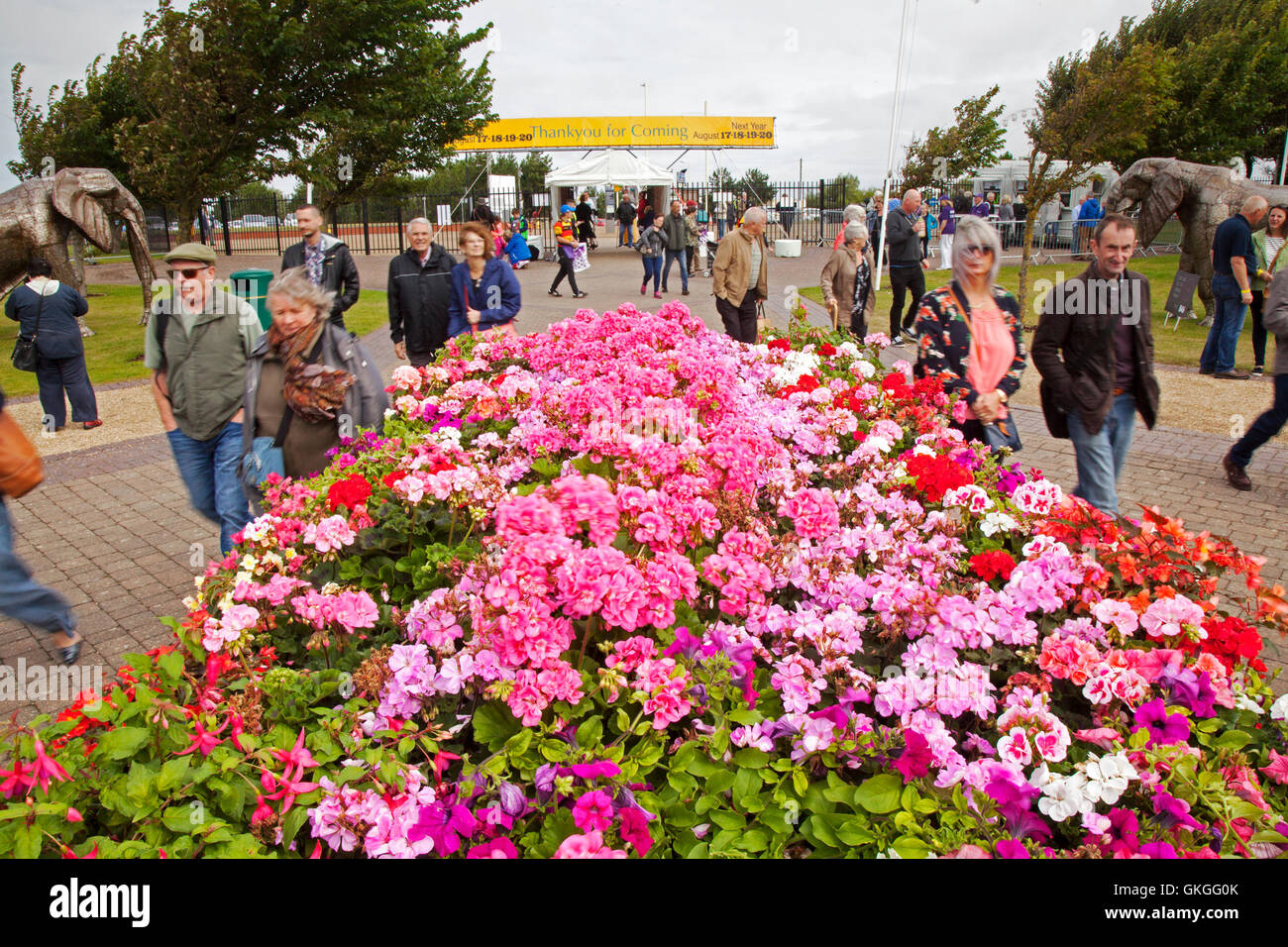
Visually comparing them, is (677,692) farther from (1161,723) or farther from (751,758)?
(1161,723)

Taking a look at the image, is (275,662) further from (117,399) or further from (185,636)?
(117,399)

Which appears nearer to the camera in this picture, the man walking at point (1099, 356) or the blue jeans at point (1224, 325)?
the man walking at point (1099, 356)

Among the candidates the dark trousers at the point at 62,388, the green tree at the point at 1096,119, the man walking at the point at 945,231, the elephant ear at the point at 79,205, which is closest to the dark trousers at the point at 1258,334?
the green tree at the point at 1096,119

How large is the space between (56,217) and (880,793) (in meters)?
15.5

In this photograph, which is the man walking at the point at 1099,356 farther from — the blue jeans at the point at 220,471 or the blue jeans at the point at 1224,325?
the blue jeans at the point at 1224,325

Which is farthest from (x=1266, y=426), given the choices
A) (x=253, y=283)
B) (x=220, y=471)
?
(x=253, y=283)

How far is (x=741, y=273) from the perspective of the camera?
8.65 meters

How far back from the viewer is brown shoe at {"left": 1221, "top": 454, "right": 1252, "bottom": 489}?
252 inches

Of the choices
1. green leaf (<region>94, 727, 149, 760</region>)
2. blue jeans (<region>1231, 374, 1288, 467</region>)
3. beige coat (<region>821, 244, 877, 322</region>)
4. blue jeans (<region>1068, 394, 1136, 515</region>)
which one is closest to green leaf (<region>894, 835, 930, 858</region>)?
green leaf (<region>94, 727, 149, 760</region>)

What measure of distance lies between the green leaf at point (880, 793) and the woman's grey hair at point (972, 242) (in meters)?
3.13

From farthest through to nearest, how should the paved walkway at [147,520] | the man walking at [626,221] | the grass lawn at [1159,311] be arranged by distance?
the man walking at [626,221]
the grass lawn at [1159,311]
the paved walkway at [147,520]

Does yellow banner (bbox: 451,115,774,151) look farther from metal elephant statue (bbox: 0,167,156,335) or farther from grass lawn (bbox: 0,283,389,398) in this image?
metal elephant statue (bbox: 0,167,156,335)

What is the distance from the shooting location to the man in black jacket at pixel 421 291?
7082 millimetres

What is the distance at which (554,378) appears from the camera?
5.02 metres
